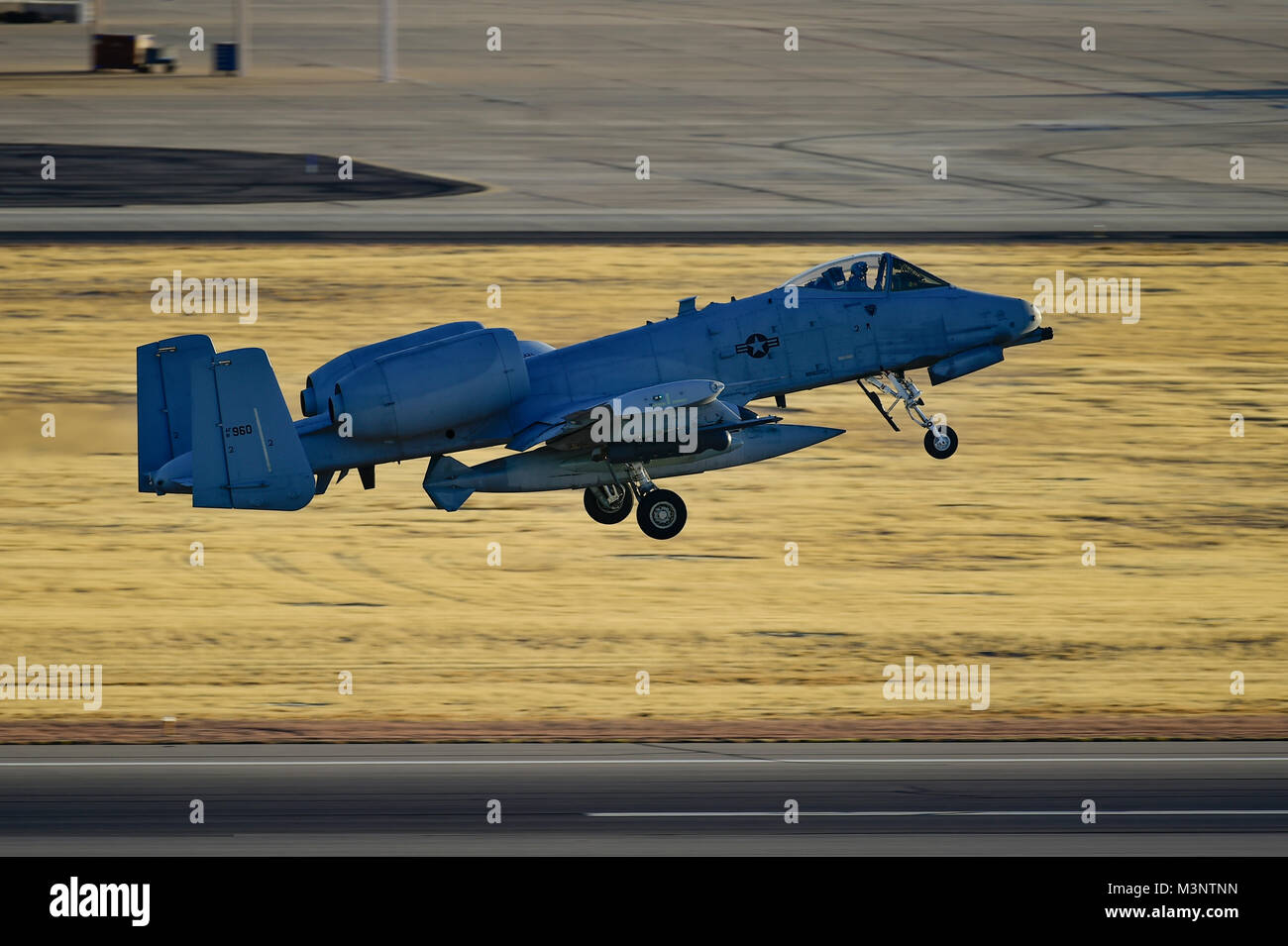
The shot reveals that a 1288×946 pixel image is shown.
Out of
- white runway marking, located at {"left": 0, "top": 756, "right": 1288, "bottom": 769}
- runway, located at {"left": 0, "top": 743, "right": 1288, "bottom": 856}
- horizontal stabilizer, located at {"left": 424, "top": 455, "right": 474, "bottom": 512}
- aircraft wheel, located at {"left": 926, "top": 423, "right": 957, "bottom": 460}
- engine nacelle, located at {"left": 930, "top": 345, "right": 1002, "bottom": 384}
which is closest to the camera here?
runway, located at {"left": 0, "top": 743, "right": 1288, "bottom": 856}

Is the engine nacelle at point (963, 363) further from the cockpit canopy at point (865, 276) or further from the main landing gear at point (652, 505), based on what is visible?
the main landing gear at point (652, 505)

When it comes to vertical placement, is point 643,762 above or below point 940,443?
below

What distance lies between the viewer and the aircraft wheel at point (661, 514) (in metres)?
26.3

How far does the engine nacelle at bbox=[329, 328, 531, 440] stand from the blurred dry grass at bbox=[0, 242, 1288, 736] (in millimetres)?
3147

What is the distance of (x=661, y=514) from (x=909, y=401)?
163 inches

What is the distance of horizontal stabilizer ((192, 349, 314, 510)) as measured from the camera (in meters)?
22.6

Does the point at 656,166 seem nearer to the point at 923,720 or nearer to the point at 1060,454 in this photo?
the point at 1060,454

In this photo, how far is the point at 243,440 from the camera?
22.9m

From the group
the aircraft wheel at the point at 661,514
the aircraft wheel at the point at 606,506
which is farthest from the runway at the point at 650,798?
the aircraft wheel at the point at 606,506

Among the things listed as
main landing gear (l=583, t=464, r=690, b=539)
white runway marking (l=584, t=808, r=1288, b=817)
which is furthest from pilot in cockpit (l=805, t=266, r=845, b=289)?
white runway marking (l=584, t=808, r=1288, b=817)
